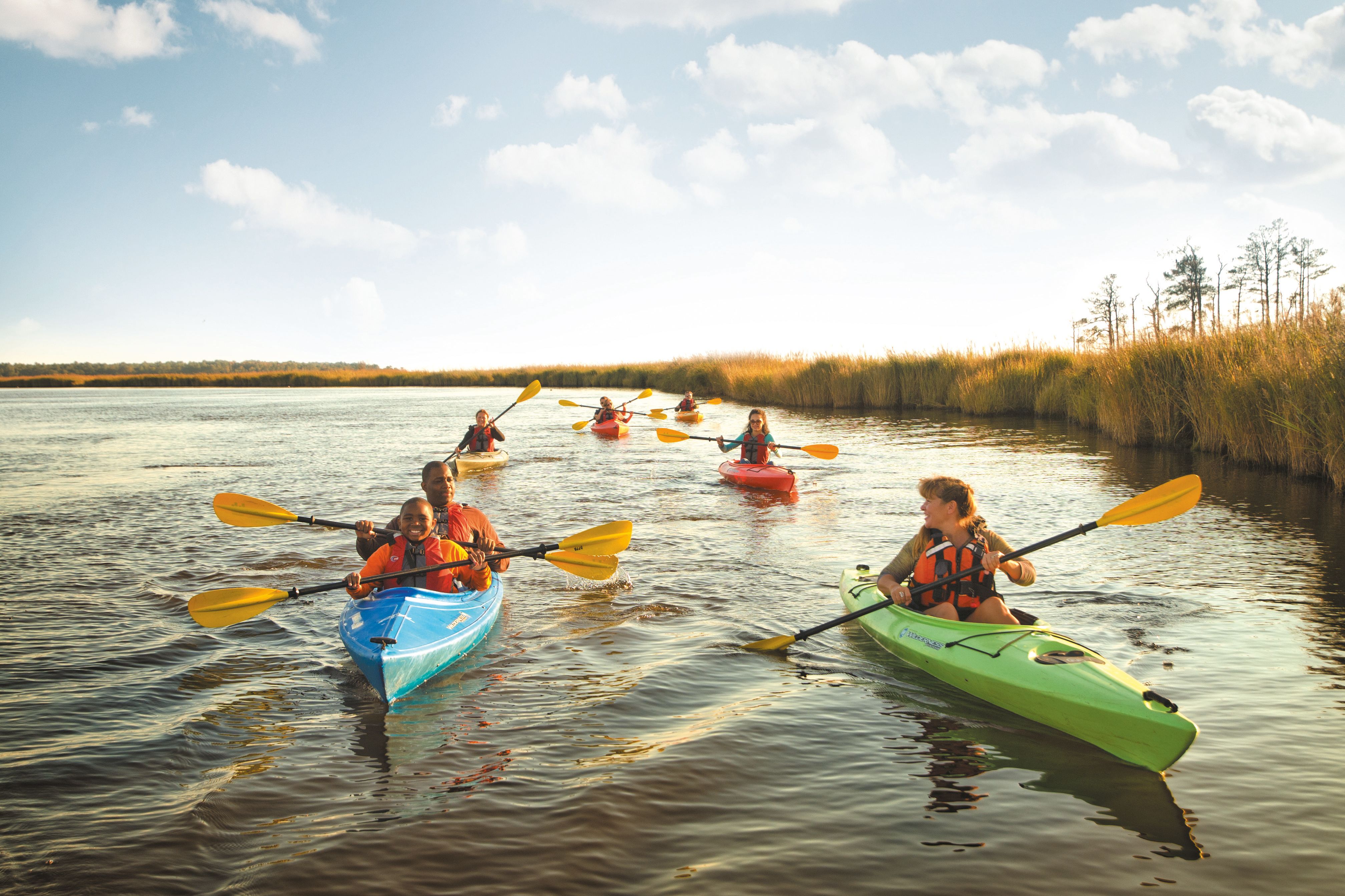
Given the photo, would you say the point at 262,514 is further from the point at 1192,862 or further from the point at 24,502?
the point at 24,502

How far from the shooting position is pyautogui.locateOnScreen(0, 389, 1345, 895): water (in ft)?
10.7

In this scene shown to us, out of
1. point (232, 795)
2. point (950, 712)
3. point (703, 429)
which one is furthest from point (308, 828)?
point (703, 429)

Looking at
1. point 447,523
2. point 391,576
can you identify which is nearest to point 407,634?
point 391,576

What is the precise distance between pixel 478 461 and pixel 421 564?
31.5 feet

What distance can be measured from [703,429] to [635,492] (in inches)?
454

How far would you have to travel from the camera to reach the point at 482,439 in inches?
613

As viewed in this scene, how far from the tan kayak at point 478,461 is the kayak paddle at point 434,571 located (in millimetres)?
8037

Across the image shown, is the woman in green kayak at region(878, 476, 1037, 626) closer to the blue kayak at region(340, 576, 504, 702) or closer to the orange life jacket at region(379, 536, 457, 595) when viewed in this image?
the blue kayak at region(340, 576, 504, 702)

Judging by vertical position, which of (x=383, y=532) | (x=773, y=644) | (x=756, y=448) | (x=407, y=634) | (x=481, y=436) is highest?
(x=481, y=436)

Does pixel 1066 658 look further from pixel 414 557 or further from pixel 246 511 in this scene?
pixel 246 511

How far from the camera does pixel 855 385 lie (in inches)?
1150

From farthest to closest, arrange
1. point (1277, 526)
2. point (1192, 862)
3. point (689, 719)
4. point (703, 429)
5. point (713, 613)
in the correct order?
1. point (703, 429)
2. point (1277, 526)
3. point (713, 613)
4. point (689, 719)
5. point (1192, 862)

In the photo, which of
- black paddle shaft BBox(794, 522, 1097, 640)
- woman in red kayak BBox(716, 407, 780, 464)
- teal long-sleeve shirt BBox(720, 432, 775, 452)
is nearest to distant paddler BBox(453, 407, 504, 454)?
teal long-sleeve shirt BBox(720, 432, 775, 452)

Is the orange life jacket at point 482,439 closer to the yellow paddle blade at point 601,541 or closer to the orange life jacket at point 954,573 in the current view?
the yellow paddle blade at point 601,541
